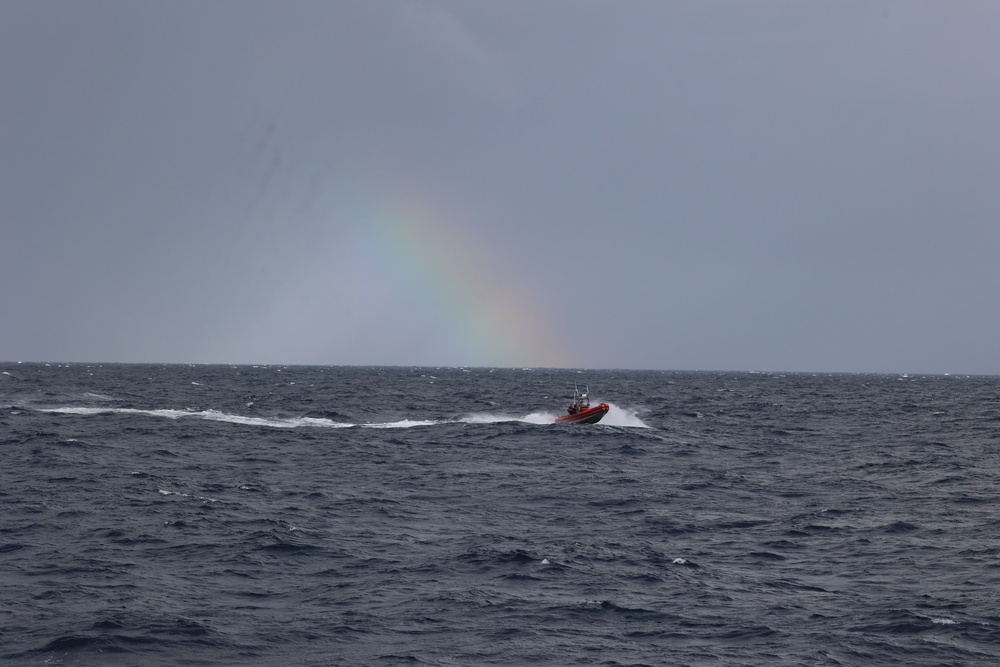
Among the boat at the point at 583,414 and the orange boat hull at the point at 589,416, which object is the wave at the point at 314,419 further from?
the orange boat hull at the point at 589,416

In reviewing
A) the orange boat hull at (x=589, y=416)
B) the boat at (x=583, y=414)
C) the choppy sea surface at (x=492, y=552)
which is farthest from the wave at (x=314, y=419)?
the choppy sea surface at (x=492, y=552)

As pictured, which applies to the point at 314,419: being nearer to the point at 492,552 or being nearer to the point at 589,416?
the point at 589,416

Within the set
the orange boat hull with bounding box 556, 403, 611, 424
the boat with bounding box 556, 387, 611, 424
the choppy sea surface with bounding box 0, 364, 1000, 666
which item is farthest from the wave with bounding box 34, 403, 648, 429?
the choppy sea surface with bounding box 0, 364, 1000, 666

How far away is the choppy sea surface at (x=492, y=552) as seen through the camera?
808 inches

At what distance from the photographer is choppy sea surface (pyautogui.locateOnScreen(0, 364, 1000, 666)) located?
67.4 ft

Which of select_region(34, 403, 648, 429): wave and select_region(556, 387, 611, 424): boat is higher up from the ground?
select_region(556, 387, 611, 424): boat

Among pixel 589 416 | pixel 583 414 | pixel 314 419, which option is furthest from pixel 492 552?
pixel 314 419

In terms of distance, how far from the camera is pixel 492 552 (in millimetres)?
28547

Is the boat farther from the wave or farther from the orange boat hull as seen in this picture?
the wave

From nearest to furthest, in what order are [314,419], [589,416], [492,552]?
[492,552]
[589,416]
[314,419]

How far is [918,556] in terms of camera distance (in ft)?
93.9

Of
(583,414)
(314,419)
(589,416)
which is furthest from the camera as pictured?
(314,419)

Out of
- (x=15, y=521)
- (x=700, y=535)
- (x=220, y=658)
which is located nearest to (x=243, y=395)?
(x=15, y=521)

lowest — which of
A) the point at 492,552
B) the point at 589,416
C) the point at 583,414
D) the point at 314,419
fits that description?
the point at 492,552
